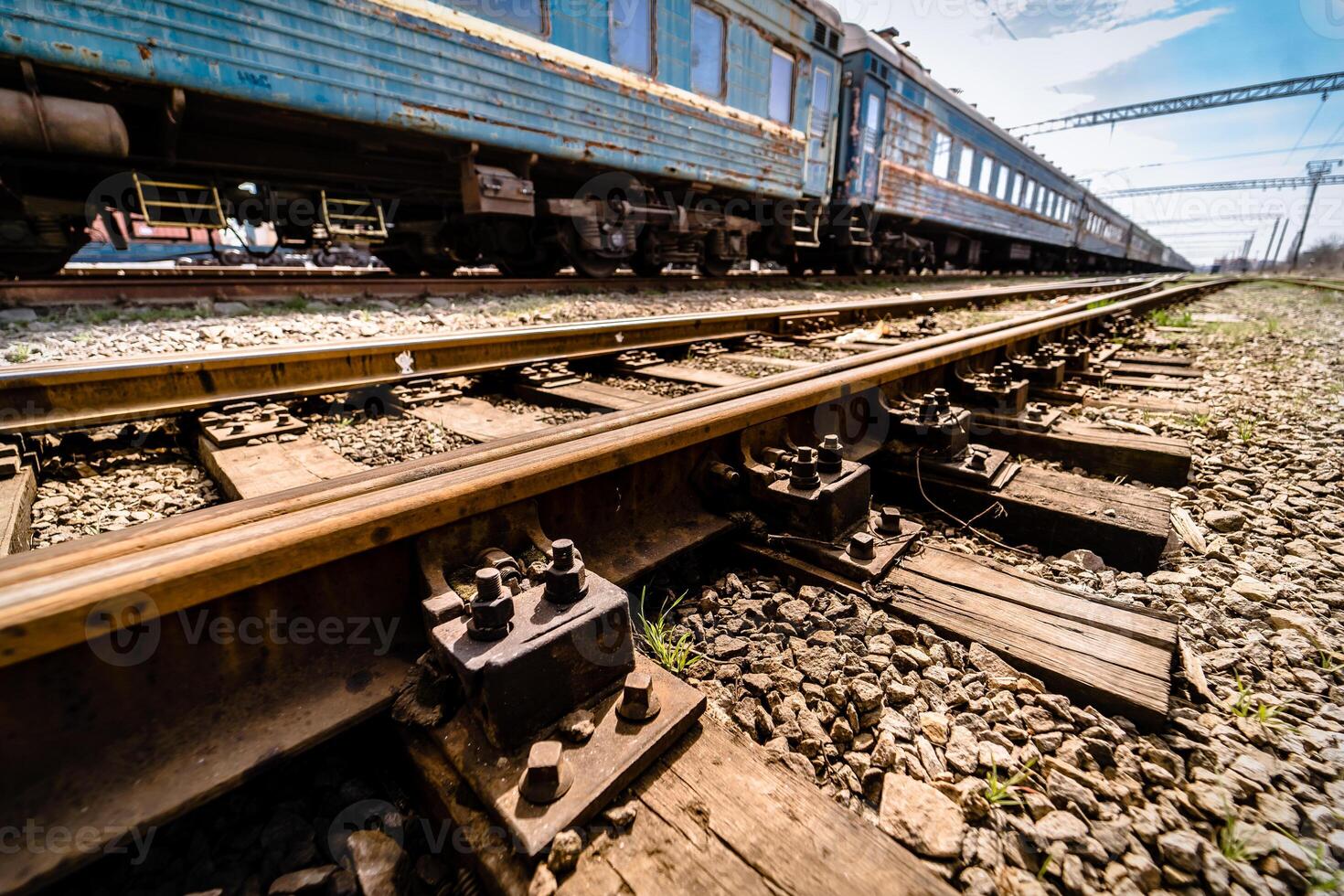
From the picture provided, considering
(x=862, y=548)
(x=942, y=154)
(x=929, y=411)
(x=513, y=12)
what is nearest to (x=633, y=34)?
(x=513, y=12)

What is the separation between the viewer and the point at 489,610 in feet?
3.12

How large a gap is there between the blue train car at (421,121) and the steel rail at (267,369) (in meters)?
3.02

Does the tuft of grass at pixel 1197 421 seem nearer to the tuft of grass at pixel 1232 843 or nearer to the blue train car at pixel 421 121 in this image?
the tuft of grass at pixel 1232 843

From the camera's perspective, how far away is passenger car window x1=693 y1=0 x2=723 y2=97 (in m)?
7.36

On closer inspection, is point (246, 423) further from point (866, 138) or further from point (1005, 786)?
point (866, 138)

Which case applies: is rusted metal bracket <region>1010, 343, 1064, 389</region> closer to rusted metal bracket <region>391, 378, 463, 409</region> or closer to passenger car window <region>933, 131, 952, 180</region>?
rusted metal bracket <region>391, 378, 463, 409</region>

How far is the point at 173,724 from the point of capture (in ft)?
3.04

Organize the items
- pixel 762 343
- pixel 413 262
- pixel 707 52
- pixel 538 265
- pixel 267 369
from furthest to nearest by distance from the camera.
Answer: pixel 413 262, pixel 538 265, pixel 707 52, pixel 762 343, pixel 267 369

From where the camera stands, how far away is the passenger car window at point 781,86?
8.82 meters

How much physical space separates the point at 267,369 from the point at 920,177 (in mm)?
13802

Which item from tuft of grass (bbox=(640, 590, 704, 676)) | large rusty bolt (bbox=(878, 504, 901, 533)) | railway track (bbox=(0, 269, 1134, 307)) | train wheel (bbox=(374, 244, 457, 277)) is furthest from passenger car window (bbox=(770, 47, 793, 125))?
tuft of grass (bbox=(640, 590, 704, 676))

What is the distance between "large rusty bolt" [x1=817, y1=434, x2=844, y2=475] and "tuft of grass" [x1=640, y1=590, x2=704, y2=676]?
0.61m

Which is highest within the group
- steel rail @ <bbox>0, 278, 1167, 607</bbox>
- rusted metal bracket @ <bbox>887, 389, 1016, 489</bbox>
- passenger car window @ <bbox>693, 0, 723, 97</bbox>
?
passenger car window @ <bbox>693, 0, 723, 97</bbox>

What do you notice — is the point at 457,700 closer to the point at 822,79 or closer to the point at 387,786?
the point at 387,786
